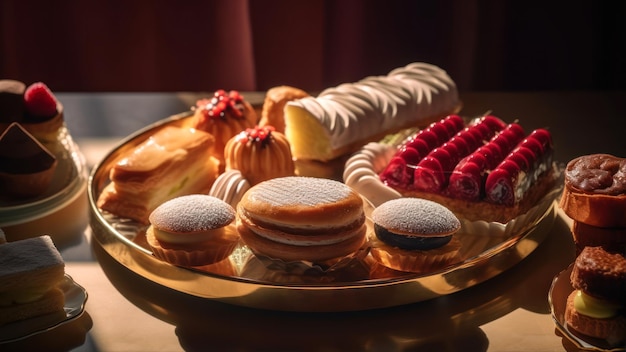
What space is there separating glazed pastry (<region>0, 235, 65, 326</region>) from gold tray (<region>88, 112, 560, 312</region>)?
0.17 metres

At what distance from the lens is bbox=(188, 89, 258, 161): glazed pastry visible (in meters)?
2.04

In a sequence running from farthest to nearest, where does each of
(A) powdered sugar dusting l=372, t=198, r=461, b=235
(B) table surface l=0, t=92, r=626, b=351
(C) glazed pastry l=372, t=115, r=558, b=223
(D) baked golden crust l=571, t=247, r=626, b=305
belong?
1. (C) glazed pastry l=372, t=115, r=558, b=223
2. (A) powdered sugar dusting l=372, t=198, r=461, b=235
3. (B) table surface l=0, t=92, r=626, b=351
4. (D) baked golden crust l=571, t=247, r=626, b=305

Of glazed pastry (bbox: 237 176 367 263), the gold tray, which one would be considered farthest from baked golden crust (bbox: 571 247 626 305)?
glazed pastry (bbox: 237 176 367 263)

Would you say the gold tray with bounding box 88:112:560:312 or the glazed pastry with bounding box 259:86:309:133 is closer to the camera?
the gold tray with bounding box 88:112:560:312

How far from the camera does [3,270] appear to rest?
Answer: 53.8 inches

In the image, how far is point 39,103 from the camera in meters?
1.93

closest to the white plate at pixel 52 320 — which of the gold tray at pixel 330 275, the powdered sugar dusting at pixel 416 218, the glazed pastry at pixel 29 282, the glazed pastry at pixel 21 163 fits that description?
the glazed pastry at pixel 29 282

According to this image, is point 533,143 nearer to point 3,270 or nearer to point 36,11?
point 3,270

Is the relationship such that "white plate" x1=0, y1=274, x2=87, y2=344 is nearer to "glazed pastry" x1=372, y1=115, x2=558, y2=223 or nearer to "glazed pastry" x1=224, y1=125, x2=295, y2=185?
"glazed pastry" x1=224, y1=125, x2=295, y2=185

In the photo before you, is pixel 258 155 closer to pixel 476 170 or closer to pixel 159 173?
pixel 159 173

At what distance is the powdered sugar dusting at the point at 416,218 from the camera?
1.48 meters

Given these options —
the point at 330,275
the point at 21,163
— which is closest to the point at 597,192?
the point at 330,275

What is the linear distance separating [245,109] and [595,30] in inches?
50.1

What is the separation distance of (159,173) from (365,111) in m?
0.52
